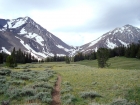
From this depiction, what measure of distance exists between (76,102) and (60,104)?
151 cm

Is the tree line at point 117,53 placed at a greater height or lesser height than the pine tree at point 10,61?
greater

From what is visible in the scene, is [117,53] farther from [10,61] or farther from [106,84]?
[106,84]

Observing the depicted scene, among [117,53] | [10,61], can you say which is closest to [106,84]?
[10,61]

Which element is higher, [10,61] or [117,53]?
[117,53]

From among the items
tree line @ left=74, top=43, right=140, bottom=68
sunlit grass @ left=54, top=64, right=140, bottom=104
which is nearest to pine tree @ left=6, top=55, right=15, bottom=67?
tree line @ left=74, top=43, right=140, bottom=68

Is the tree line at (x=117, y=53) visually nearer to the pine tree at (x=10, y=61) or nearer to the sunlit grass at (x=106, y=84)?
the pine tree at (x=10, y=61)

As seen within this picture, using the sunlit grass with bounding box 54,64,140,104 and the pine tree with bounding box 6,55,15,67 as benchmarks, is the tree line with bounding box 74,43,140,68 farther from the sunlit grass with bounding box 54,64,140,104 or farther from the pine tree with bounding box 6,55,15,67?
the sunlit grass with bounding box 54,64,140,104

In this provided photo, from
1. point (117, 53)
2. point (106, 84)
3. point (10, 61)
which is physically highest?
point (117, 53)

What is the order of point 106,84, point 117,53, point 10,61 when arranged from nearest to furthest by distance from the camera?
point 106,84, point 10,61, point 117,53

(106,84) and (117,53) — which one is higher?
(117,53)

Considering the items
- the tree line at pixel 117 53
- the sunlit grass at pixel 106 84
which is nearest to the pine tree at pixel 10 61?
the tree line at pixel 117 53

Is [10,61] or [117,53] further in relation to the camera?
[117,53]

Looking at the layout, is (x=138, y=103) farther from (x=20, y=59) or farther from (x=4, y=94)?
(x=20, y=59)

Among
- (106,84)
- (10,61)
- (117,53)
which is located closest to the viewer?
(106,84)
